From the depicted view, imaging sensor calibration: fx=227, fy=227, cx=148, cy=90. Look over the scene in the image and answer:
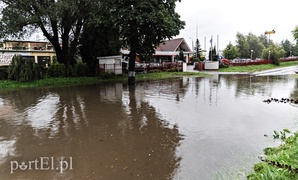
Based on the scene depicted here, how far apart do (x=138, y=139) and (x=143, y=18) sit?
1012 cm

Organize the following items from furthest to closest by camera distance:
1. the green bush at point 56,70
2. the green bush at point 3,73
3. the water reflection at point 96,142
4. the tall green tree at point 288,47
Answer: the tall green tree at point 288,47 < the green bush at point 56,70 < the green bush at point 3,73 < the water reflection at point 96,142

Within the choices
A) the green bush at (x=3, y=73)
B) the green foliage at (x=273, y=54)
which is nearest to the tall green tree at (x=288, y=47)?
the green foliage at (x=273, y=54)

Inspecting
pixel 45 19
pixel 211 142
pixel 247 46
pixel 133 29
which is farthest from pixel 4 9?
pixel 247 46

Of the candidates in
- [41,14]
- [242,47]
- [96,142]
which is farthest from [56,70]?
[242,47]

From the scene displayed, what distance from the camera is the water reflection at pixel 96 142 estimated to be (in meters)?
3.91

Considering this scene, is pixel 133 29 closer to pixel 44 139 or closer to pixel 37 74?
pixel 37 74

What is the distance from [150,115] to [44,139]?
3377mm

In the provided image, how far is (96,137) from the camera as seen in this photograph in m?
5.57

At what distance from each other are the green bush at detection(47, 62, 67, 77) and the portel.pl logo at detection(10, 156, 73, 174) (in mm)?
15347

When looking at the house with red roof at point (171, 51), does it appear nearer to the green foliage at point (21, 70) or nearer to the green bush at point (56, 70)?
the green bush at point (56, 70)

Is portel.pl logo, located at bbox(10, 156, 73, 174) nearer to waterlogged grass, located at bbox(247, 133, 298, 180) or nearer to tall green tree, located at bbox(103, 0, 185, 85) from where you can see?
waterlogged grass, located at bbox(247, 133, 298, 180)

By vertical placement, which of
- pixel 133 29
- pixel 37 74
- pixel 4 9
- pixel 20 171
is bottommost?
pixel 20 171

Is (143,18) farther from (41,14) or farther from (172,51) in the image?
(172,51)

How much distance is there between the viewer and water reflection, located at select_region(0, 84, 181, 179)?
12.8 feet
